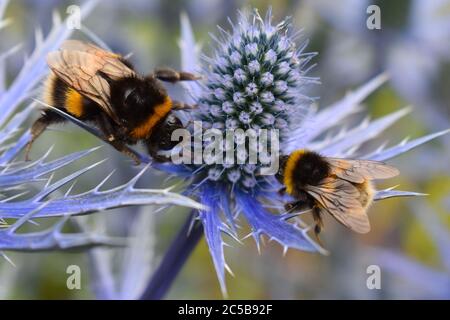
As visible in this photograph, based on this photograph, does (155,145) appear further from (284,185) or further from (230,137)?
(284,185)

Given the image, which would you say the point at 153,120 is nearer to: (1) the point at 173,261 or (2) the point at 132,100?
(2) the point at 132,100

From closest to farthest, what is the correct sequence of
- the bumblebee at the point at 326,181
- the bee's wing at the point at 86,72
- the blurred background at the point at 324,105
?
the bee's wing at the point at 86,72 < the bumblebee at the point at 326,181 < the blurred background at the point at 324,105

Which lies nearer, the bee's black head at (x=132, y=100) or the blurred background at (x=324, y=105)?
the bee's black head at (x=132, y=100)

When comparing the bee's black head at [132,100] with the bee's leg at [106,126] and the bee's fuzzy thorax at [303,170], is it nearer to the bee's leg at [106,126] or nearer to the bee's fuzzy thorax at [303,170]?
the bee's leg at [106,126]

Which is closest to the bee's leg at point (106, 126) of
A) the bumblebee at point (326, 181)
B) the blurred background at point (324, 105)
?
the bumblebee at point (326, 181)

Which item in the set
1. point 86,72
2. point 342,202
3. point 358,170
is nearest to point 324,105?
point 358,170

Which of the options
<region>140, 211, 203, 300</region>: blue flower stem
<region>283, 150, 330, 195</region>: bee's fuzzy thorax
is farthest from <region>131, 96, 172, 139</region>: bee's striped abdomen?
<region>283, 150, 330, 195</region>: bee's fuzzy thorax
